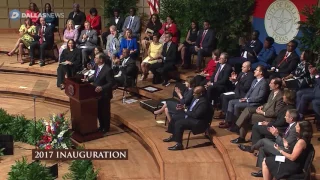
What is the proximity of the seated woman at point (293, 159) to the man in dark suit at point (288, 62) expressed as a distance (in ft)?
8.94

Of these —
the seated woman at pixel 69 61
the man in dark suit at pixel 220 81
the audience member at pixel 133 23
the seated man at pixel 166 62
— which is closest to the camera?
the man in dark suit at pixel 220 81

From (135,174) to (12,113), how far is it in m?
3.39

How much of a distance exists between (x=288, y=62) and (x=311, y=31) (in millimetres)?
655

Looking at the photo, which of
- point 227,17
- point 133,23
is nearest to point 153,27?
point 133,23

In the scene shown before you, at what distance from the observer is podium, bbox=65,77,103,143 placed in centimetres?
727

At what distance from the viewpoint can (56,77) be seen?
10492 millimetres

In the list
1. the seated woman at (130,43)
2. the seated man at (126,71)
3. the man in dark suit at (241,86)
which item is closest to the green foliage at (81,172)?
the man in dark suit at (241,86)

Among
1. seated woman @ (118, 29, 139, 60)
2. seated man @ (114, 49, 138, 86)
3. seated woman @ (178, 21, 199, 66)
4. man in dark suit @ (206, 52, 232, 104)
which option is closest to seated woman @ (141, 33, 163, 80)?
seated woman @ (118, 29, 139, 60)

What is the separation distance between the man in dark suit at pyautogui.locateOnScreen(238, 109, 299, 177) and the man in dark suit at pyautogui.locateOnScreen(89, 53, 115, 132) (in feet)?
8.29

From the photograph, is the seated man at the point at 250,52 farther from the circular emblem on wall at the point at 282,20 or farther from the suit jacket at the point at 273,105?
the suit jacket at the point at 273,105

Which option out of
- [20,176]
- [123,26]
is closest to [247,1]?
[123,26]

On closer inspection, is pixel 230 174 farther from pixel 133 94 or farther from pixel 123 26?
pixel 123 26

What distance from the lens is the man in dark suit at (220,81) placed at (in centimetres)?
775

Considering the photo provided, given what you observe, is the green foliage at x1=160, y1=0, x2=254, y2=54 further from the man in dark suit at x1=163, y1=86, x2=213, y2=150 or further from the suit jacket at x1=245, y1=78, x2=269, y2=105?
the man in dark suit at x1=163, y1=86, x2=213, y2=150
